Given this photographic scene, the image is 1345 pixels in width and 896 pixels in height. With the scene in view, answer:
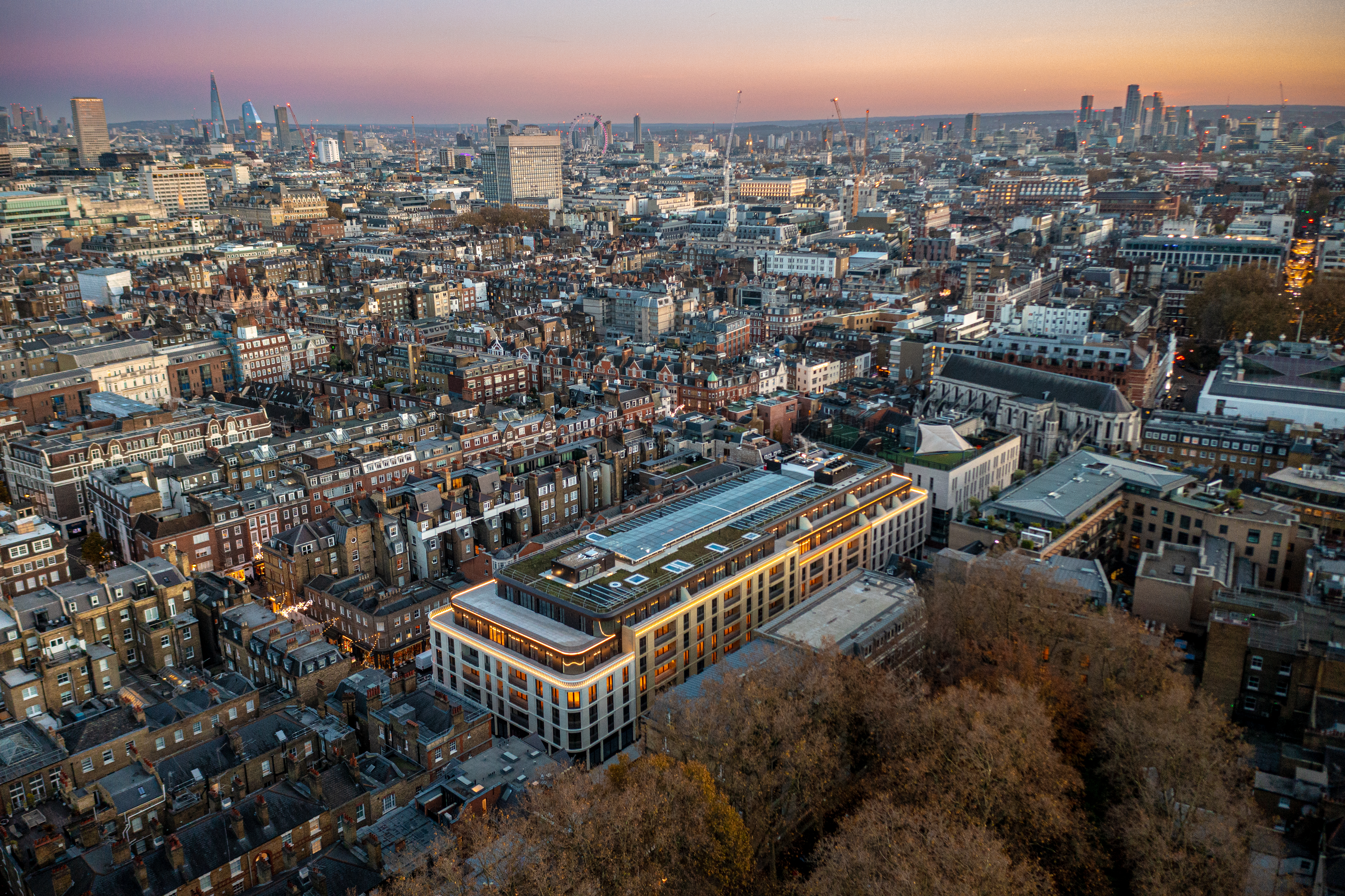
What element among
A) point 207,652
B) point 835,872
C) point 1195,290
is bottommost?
point 207,652

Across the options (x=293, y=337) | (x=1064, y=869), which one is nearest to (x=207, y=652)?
(x=1064, y=869)

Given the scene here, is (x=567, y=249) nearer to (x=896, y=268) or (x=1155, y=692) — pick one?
(x=896, y=268)

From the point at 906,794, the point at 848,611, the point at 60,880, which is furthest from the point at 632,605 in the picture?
the point at 60,880

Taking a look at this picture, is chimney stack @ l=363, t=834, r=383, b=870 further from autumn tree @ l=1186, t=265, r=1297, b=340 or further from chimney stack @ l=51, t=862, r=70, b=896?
autumn tree @ l=1186, t=265, r=1297, b=340

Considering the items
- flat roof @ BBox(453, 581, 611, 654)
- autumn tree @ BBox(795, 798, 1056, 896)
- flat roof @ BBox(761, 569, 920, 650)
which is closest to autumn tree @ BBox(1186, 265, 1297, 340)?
flat roof @ BBox(761, 569, 920, 650)

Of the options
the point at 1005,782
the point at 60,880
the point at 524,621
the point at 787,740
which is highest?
the point at 1005,782

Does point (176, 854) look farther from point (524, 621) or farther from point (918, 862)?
point (918, 862)
